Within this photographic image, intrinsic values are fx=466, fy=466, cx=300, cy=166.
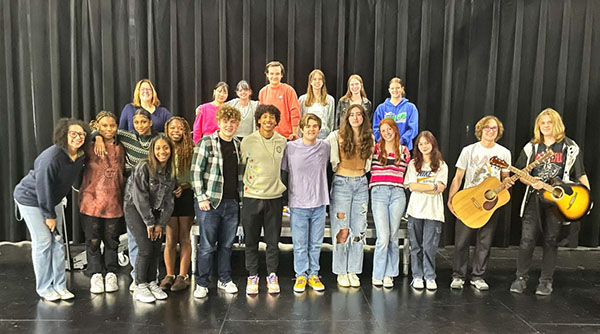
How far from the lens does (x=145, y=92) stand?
3941mm

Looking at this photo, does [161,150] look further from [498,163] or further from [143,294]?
[498,163]

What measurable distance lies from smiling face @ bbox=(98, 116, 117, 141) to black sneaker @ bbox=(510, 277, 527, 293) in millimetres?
3299

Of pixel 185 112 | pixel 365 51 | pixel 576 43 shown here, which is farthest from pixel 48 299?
pixel 576 43

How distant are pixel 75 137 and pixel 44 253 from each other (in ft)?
2.82

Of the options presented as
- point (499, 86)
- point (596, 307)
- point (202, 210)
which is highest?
point (499, 86)

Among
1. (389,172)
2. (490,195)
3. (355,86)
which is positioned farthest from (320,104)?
(490,195)

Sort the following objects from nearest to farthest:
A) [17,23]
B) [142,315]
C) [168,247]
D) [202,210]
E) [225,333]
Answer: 1. [225,333]
2. [142,315]
3. [202,210]
4. [168,247]
5. [17,23]

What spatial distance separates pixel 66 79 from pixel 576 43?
213 inches

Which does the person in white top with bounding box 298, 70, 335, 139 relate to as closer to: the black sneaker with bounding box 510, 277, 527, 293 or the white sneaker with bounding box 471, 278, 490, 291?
the white sneaker with bounding box 471, 278, 490, 291

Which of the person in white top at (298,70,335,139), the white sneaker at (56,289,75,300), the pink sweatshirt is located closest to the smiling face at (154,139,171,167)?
the pink sweatshirt

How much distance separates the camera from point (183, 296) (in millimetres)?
3426

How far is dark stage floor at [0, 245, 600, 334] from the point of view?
293 cm

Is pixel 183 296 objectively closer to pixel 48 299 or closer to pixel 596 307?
pixel 48 299

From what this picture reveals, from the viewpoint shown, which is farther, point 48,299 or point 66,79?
point 66,79
